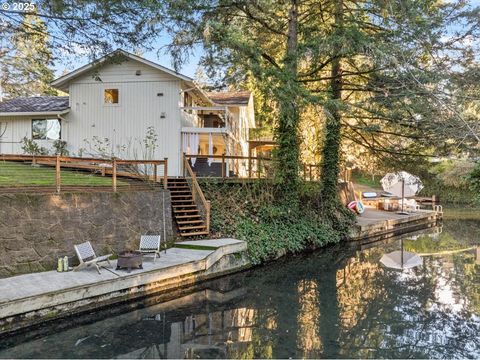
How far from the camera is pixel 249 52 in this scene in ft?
38.0

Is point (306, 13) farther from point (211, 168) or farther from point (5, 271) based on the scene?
point (5, 271)

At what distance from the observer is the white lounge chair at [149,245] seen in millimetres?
9438

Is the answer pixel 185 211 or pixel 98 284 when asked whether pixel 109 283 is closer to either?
pixel 98 284

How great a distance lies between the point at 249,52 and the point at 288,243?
6.82 meters

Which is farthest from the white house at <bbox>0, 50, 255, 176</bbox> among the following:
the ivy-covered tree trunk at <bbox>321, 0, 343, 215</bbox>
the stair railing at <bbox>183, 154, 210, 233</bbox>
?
the ivy-covered tree trunk at <bbox>321, 0, 343, 215</bbox>

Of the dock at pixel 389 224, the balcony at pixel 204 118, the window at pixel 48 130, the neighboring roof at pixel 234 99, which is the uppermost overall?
the neighboring roof at pixel 234 99

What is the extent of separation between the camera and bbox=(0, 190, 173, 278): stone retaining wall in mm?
7719

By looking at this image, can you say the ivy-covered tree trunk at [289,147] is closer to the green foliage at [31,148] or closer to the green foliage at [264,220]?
the green foliage at [264,220]

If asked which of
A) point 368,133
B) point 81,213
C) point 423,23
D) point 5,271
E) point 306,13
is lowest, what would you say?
point 5,271

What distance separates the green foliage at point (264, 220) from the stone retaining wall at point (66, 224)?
2.68 metres

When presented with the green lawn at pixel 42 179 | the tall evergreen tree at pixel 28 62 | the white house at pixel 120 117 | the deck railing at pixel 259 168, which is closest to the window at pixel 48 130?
the white house at pixel 120 117

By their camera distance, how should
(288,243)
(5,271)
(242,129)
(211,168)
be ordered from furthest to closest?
1. (242,129)
2. (211,168)
3. (288,243)
4. (5,271)

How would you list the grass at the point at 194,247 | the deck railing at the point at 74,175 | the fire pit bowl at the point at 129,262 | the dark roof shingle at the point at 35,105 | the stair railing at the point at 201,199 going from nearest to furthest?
1. the fire pit bowl at the point at 129,262
2. the deck railing at the point at 74,175
3. the grass at the point at 194,247
4. the stair railing at the point at 201,199
5. the dark roof shingle at the point at 35,105

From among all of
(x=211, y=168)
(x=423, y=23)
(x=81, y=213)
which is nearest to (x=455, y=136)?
(x=423, y=23)
